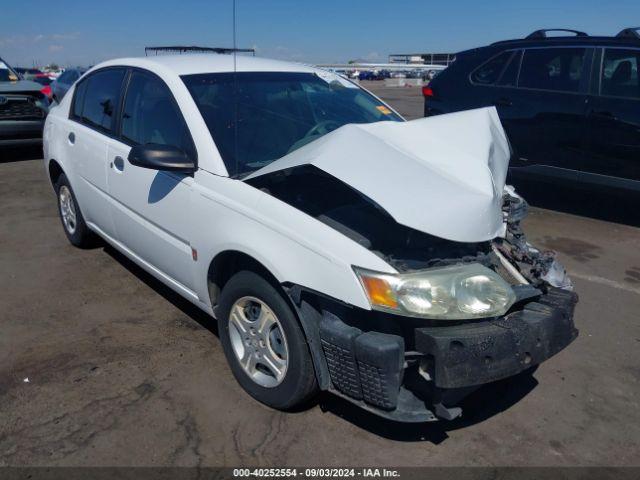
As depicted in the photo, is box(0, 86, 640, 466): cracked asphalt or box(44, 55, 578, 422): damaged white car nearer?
box(44, 55, 578, 422): damaged white car

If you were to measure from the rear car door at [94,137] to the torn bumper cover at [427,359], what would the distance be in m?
2.42

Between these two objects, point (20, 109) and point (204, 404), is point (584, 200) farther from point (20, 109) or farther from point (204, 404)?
point (20, 109)

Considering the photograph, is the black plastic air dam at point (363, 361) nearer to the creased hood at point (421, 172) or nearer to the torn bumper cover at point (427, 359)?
A: the torn bumper cover at point (427, 359)

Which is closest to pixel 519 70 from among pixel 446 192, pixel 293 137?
pixel 293 137

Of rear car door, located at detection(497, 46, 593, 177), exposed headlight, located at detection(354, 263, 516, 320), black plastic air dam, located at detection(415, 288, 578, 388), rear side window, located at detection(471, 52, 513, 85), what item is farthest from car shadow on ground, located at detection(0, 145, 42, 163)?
black plastic air dam, located at detection(415, 288, 578, 388)

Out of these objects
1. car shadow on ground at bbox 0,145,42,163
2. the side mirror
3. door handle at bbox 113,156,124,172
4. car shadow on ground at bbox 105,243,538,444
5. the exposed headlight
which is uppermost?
the side mirror

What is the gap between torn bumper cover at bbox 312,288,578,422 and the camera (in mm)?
2299

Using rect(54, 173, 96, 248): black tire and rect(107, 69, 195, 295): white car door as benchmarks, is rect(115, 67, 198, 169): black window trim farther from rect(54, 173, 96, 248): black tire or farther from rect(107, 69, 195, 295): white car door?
rect(54, 173, 96, 248): black tire

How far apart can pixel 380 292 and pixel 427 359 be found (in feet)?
1.13

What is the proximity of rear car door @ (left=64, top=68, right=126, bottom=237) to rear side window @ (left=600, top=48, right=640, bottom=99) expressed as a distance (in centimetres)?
484

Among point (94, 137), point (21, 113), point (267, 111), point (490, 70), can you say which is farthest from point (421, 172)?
point (21, 113)

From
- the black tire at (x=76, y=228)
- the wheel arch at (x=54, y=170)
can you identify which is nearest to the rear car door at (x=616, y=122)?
the black tire at (x=76, y=228)

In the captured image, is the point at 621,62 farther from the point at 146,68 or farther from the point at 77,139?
the point at 77,139

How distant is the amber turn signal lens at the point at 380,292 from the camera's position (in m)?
2.34
